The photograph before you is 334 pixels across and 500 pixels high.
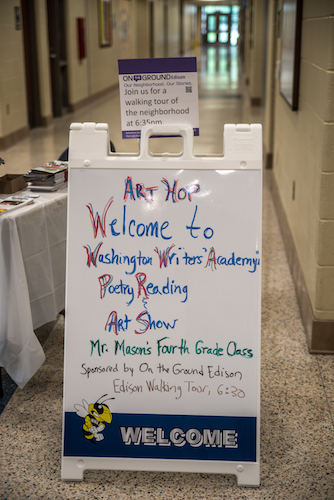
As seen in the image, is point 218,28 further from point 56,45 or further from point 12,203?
point 12,203

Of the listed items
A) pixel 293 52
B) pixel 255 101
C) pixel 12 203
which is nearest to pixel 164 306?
pixel 12 203

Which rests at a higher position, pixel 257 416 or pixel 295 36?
pixel 295 36

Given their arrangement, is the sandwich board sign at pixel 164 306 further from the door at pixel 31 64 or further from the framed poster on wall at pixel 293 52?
the door at pixel 31 64

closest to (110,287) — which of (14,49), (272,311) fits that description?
(272,311)

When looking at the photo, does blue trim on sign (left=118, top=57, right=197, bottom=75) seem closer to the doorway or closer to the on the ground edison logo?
the on the ground edison logo

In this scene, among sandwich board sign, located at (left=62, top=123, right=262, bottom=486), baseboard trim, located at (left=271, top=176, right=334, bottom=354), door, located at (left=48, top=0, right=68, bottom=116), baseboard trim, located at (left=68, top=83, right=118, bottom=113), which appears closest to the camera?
sandwich board sign, located at (left=62, top=123, right=262, bottom=486)

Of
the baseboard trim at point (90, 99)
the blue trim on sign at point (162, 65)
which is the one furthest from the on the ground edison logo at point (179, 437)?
the baseboard trim at point (90, 99)

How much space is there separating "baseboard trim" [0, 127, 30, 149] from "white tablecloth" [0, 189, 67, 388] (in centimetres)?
500

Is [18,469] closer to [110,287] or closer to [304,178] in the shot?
[110,287]

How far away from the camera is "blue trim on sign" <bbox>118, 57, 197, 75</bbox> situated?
1.76 metres

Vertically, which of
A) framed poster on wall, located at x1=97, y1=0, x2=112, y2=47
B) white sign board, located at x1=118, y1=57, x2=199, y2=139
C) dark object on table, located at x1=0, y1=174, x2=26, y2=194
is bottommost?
dark object on table, located at x1=0, y1=174, x2=26, y2=194

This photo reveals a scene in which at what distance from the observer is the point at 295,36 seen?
3.27m

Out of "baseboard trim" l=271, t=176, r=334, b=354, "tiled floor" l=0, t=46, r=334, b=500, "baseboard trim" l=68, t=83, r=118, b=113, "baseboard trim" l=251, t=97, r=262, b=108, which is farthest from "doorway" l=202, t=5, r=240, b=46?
"tiled floor" l=0, t=46, r=334, b=500

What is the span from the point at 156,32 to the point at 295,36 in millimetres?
16918
